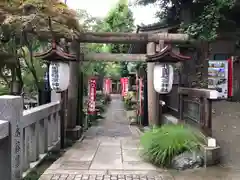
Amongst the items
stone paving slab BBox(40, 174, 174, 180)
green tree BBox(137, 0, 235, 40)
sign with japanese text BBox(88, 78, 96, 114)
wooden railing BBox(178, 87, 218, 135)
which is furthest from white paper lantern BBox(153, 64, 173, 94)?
sign with japanese text BBox(88, 78, 96, 114)

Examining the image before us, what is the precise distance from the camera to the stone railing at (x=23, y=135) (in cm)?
410

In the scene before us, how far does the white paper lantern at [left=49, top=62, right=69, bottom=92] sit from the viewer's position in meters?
7.89

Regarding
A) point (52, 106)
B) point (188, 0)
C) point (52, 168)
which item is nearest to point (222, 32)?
point (188, 0)

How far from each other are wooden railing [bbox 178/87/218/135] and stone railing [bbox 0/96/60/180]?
3582 millimetres

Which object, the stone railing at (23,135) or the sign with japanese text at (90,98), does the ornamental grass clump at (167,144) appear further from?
the sign with japanese text at (90,98)

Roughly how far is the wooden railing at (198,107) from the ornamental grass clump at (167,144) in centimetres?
38

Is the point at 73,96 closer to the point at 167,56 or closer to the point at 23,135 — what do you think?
the point at 167,56

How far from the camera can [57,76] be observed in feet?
25.9

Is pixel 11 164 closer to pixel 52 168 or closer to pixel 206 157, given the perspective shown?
pixel 52 168

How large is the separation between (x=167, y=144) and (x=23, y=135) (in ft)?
9.58

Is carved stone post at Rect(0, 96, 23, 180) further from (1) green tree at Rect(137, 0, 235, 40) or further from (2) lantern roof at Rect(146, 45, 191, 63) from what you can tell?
(1) green tree at Rect(137, 0, 235, 40)

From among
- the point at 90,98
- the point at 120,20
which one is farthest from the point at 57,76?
the point at 120,20

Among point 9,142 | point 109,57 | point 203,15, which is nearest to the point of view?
point 9,142

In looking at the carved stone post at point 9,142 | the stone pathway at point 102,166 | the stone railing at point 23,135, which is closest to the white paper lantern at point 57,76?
the stone railing at point 23,135
